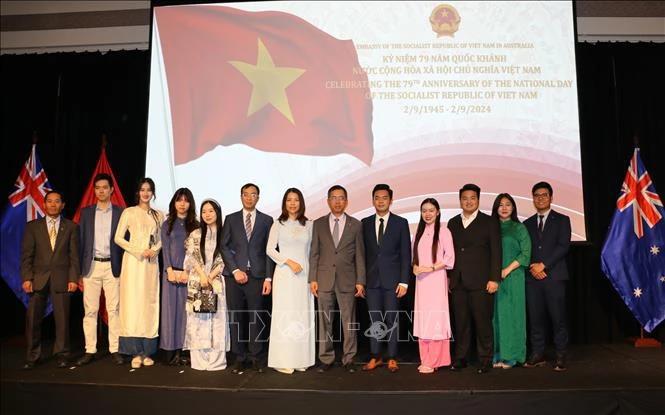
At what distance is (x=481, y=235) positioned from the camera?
365 cm

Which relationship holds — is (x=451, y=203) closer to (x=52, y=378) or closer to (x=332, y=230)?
(x=332, y=230)

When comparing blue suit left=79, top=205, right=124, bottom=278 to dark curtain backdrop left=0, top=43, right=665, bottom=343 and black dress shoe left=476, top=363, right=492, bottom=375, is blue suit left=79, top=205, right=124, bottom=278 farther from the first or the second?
black dress shoe left=476, top=363, right=492, bottom=375

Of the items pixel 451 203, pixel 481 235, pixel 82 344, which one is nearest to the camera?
pixel 481 235

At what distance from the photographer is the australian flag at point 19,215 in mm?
4762

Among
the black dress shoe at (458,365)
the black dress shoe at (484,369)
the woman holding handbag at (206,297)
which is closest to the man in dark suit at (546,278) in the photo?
the black dress shoe at (484,369)

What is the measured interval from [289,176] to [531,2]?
269cm

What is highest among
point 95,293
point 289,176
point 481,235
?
point 289,176

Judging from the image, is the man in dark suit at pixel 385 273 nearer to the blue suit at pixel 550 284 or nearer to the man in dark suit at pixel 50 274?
the blue suit at pixel 550 284

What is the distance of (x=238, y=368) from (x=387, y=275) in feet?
4.21

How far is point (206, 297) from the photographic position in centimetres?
359

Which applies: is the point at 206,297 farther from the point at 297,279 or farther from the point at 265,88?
the point at 265,88

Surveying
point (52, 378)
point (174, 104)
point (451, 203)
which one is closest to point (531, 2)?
point (451, 203)

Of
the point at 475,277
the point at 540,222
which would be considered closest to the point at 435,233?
the point at 475,277

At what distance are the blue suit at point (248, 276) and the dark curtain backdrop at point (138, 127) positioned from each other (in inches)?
79.9
